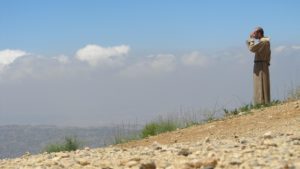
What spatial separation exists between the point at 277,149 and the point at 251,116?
24.0 feet

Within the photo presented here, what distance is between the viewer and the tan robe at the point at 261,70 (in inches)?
640

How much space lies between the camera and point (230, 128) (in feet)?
43.8

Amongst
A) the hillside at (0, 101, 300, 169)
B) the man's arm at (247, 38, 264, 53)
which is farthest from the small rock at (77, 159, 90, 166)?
the man's arm at (247, 38, 264, 53)

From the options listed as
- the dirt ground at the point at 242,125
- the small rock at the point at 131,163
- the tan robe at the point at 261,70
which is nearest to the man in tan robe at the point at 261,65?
the tan robe at the point at 261,70

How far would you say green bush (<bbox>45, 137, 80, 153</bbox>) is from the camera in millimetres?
15422

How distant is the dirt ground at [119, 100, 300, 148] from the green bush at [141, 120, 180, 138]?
5.78 feet

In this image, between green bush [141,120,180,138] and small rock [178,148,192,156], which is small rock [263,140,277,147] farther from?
green bush [141,120,180,138]

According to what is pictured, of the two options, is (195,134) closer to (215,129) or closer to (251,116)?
(215,129)

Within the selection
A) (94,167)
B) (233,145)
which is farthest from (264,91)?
(94,167)

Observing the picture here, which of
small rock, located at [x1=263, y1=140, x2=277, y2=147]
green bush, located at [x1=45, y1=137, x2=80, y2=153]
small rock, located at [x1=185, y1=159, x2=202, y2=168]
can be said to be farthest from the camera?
green bush, located at [x1=45, y1=137, x2=80, y2=153]

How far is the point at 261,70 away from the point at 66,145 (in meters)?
5.13

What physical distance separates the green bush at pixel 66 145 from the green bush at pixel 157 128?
5.54 feet

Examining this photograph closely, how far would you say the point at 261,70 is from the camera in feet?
54.0

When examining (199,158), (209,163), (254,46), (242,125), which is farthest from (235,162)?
(254,46)
